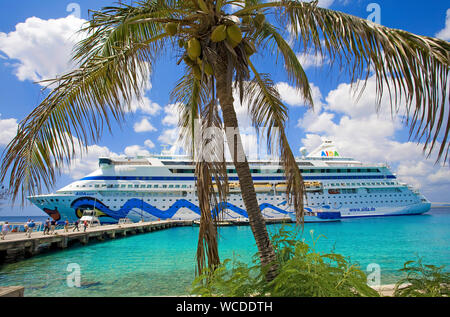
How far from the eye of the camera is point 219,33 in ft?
6.59

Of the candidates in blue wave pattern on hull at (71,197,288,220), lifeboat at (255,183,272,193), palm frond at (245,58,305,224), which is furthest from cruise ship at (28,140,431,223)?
palm frond at (245,58,305,224)

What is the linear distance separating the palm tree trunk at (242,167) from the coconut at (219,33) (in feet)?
0.68

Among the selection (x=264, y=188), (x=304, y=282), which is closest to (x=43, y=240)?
(x=304, y=282)

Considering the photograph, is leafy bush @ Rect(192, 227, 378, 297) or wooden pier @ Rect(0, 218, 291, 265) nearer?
leafy bush @ Rect(192, 227, 378, 297)

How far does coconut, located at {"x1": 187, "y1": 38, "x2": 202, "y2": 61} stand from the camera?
2043mm

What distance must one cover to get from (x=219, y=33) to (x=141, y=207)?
101ft

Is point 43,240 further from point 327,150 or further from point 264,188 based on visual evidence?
point 327,150

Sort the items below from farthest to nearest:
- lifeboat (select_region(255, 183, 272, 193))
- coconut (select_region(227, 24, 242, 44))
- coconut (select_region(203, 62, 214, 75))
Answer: lifeboat (select_region(255, 183, 272, 193)), coconut (select_region(203, 62, 214, 75)), coconut (select_region(227, 24, 242, 44))

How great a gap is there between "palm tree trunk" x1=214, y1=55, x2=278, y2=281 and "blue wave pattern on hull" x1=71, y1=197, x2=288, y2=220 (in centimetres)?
2843

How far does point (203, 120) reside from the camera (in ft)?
8.13

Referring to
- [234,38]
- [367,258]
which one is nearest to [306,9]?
[234,38]

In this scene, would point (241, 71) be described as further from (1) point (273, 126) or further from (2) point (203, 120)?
(1) point (273, 126)

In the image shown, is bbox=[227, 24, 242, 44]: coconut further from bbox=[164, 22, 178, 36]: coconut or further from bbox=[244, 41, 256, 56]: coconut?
bbox=[164, 22, 178, 36]: coconut

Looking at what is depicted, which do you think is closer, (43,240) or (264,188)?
(43,240)
